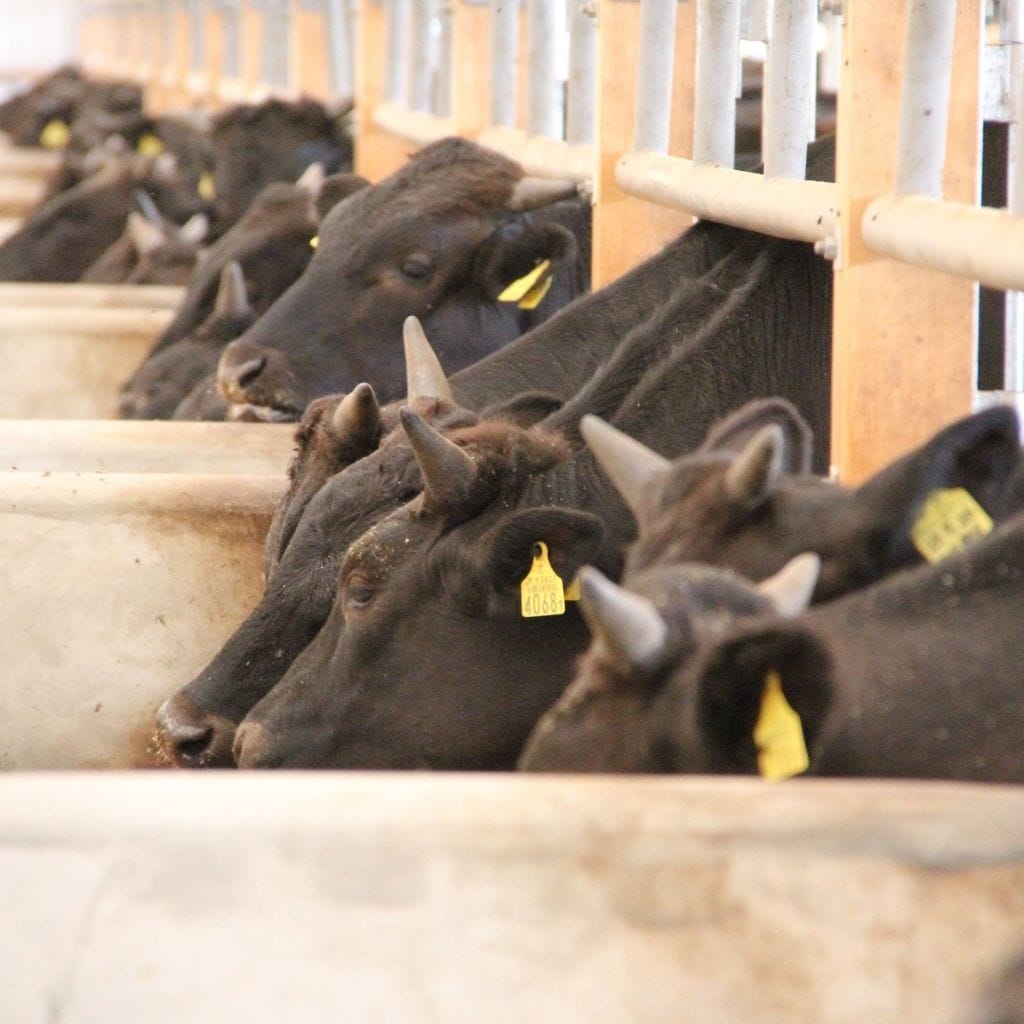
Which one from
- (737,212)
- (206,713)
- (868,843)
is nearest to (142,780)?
(868,843)

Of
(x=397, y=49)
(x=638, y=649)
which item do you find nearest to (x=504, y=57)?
(x=397, y=49)

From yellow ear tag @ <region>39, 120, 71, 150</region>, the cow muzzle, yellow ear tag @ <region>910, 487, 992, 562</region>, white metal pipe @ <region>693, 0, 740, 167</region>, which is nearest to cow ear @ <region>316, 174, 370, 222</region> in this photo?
white metal pipe @ <region>693, 0, 740, 167</region>

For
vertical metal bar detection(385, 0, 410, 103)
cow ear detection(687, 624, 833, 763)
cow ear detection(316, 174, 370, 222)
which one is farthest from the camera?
vertical metal bar detection(385, 0, 410, 103)

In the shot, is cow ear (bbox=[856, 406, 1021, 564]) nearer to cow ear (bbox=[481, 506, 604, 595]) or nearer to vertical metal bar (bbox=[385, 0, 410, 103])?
cow ear (bbox=[481, 506, 604, 595])

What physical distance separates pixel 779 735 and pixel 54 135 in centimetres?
1679

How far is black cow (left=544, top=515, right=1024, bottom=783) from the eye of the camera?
2193 mm

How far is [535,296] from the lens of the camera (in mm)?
5555

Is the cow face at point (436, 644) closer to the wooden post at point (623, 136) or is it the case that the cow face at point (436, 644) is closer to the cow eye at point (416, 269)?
the wooden post at point (623, 136)

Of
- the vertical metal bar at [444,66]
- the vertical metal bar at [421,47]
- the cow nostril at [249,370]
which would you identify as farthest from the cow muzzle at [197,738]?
the vertical metal bar at [421,47]

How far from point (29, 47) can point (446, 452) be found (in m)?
27.8

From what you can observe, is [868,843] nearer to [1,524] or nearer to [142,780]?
[142,780]

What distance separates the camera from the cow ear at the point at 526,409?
3.88m

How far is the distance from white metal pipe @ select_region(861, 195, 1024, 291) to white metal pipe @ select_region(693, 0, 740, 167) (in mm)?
1305

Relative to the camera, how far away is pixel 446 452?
3381 millimetres
